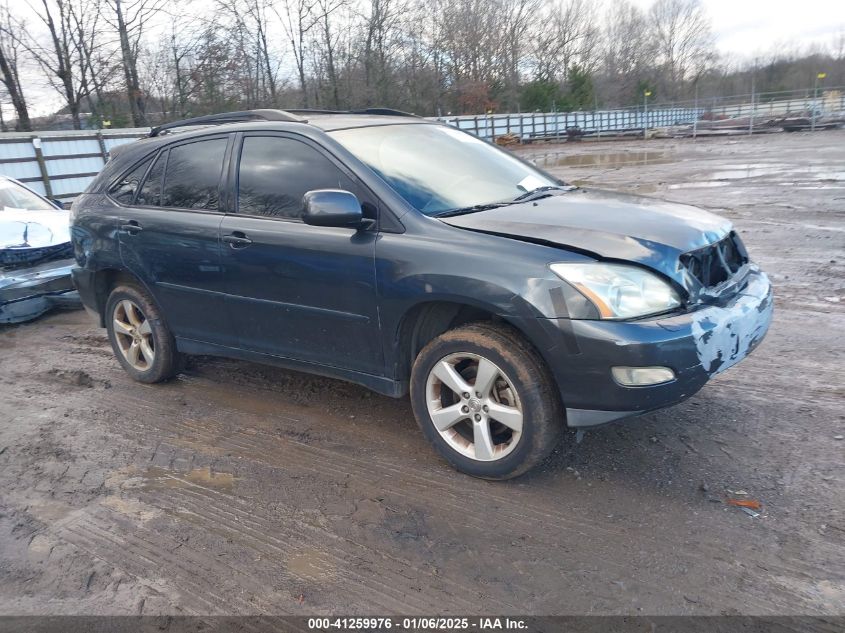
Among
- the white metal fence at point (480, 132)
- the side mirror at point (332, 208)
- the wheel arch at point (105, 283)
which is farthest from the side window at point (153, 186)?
the white metal fence at point (480, 132)

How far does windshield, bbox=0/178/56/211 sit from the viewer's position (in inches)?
317

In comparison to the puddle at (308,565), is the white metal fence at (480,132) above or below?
above

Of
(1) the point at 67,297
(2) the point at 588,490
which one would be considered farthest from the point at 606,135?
(2) the point at 588,490

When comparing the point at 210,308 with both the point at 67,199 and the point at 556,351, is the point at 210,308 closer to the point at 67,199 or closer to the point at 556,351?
the point at 556,351

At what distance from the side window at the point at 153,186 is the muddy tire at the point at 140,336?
66 centimetres

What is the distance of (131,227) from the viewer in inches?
182

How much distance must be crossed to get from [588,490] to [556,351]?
0.76m

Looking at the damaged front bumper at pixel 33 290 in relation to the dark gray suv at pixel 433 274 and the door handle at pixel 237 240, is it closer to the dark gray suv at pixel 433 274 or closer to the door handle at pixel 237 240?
the dark gray suv at pixel 433 274

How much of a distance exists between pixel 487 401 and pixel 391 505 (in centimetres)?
68

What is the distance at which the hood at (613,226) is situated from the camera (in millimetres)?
3041

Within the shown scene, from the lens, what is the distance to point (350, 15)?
32.4 metres

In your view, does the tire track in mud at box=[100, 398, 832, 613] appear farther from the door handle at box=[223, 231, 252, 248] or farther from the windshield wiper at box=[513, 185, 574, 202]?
the windshield wiper at box=[513, 185, 574, 202]

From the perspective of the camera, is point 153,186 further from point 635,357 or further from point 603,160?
point 603,160

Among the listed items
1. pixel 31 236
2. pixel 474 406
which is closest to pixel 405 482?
pixel 474 406
